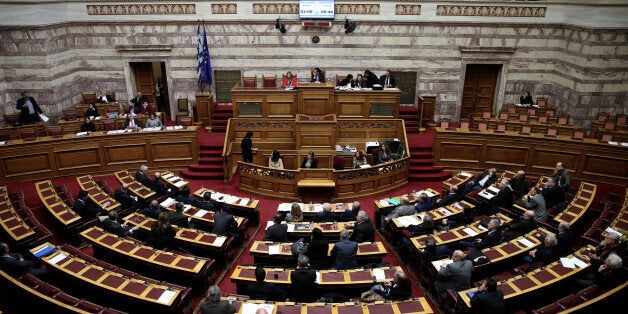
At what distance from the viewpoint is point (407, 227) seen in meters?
8.24

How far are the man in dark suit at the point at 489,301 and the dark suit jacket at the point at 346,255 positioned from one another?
76.4 inches

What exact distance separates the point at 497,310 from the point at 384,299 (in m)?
1.47

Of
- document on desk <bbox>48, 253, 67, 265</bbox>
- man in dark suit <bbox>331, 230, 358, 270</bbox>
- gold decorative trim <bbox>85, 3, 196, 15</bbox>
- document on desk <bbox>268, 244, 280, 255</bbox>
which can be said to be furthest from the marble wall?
man in dark suit <bbox>331, 230, 358, 270</bbox>

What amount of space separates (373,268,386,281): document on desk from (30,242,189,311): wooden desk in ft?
9.59

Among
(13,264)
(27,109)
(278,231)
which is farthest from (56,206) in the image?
(27,109)

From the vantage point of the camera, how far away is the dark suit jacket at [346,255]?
269 inches

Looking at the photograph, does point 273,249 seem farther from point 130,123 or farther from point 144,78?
point 144,78

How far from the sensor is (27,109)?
12023 millimetres

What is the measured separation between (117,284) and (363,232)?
4.08 meters

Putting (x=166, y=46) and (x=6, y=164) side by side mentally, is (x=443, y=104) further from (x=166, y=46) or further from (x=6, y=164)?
(x=6, y=164)

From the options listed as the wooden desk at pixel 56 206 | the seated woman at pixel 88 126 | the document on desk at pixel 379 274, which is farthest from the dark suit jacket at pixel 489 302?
the seated woman at pixel 88 126

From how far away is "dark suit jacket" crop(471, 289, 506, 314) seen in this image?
18.1ft

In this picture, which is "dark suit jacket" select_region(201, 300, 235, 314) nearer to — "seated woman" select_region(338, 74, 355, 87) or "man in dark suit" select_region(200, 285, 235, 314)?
"man in dark suit" select_region(200, 285, 235, 314)

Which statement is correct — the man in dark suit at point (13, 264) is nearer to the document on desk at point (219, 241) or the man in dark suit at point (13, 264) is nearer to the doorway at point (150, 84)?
the document on desk at point (219, 241)
